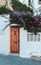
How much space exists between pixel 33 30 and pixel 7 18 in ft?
9.15

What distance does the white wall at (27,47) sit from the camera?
23.4 m

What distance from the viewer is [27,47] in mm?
23484

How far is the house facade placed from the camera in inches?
922

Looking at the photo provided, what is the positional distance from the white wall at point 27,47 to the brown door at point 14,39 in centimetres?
204

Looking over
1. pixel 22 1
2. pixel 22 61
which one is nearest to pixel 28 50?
pixel 22 61

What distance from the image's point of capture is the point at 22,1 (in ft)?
106

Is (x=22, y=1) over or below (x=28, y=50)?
over

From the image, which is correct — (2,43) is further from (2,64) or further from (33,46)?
(2,64)

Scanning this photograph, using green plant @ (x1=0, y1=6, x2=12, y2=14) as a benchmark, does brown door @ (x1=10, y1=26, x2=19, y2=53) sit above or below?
below

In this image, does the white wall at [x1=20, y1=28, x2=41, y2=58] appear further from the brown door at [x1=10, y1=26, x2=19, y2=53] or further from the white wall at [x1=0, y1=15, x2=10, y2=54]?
the brown door at [x1=10, y1=26, x2=19, y2=53]

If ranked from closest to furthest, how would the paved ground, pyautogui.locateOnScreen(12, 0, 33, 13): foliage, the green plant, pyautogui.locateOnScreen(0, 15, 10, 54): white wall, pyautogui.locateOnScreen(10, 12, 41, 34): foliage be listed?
the paved ground → pyautogui.locateOnScreen(10, 12, 41, 34): foliage → pyautogui.locateOnScreen(0, 15, 10, 54): white wall → the green plant → pyautogui.locateOnScreen(12, 0, 33, 13): foliage

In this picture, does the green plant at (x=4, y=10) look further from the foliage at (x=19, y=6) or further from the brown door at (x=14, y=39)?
the brown door at (x=14, y=39)

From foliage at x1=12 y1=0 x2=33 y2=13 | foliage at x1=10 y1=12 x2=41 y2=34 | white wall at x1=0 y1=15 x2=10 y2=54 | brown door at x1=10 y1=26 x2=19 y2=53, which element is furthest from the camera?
foliage at x1=12 y1=0 x2=33 y2=13

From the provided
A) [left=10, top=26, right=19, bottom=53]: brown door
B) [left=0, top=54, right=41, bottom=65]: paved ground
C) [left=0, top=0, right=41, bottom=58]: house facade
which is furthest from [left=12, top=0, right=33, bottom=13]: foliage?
[left=0, top=54, right=41, bottom=65]: paved ground
